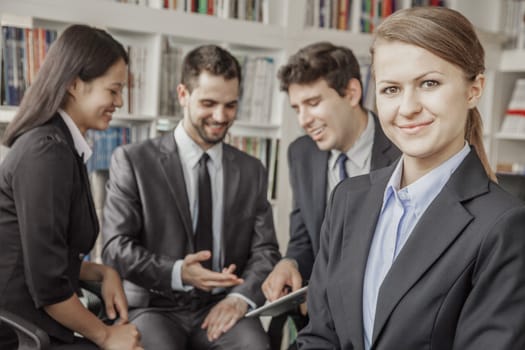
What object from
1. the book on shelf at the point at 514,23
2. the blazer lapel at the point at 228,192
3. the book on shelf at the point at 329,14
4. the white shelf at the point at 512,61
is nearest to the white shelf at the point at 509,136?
the white shelf at the point at 512,61

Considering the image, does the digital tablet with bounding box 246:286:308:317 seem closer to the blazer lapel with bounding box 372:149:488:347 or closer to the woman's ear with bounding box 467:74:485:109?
the blazer lapel with bounding box 372:149:488:347

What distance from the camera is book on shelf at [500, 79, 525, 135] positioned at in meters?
4.20

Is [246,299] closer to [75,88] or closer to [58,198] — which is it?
[58,198]

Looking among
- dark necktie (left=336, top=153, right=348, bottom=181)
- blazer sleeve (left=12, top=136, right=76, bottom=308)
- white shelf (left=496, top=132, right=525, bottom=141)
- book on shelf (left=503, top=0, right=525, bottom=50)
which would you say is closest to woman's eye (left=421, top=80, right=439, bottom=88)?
blazer sleeve (left=12, top=136, right=76, bottom=308)

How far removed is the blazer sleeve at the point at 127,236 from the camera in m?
2.30

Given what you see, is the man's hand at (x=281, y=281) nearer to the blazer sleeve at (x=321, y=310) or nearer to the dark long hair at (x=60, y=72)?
the blazer sleeve at (x=321, y=310)

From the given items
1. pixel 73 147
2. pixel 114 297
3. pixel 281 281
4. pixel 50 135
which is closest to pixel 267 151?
pixel 281 281

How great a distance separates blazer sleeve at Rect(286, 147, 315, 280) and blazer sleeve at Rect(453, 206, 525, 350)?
134 cm

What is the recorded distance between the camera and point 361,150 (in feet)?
8.28

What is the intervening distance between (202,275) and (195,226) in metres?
0.27

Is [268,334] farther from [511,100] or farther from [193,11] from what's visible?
[511,100]

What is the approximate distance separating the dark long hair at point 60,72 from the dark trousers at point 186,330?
0.76 metres

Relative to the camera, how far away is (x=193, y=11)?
3211 millimetres

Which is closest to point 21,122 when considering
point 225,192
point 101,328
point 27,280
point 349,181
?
point 27,280
